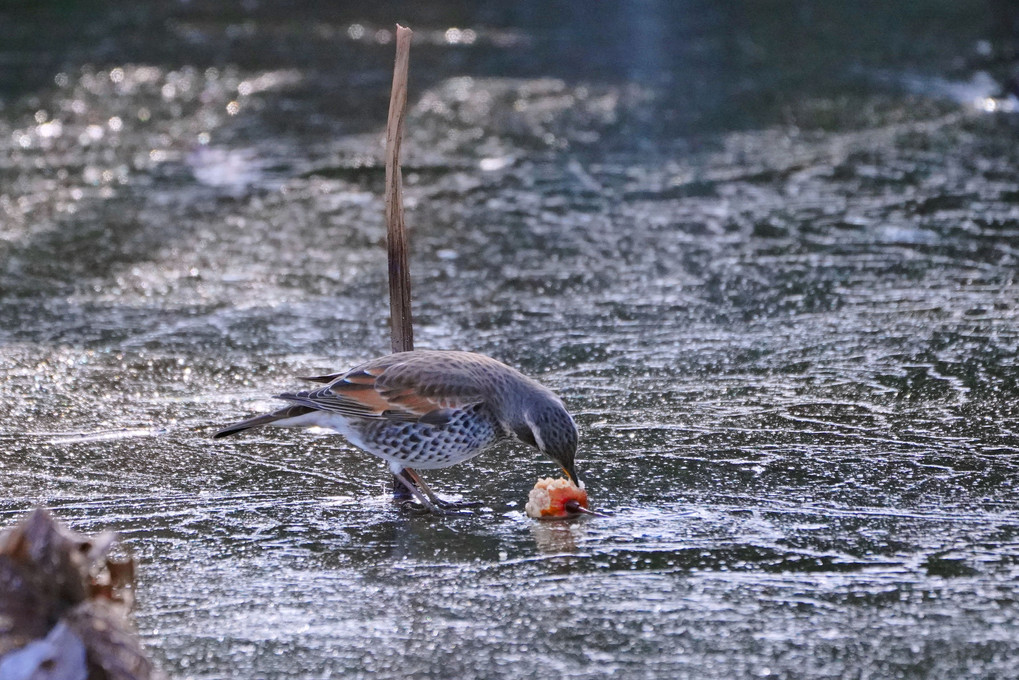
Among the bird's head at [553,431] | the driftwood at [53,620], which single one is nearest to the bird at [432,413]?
the bird's head at [553,431]

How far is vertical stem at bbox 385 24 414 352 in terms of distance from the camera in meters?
4.57

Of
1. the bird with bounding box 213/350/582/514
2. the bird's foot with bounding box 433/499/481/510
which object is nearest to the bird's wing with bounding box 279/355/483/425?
the bird with bounding box 213/350/582/514

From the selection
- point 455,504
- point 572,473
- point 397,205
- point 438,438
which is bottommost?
point 455,504

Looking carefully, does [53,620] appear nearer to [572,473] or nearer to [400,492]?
[400,492]

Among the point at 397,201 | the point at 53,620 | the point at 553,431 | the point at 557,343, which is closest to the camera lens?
the point at 53,620

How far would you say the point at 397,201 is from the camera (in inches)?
183

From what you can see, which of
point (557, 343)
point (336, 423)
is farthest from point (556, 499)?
point (557, 343)

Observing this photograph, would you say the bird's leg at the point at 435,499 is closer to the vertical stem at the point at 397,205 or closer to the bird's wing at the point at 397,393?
the vertical stem at the point at 397,205

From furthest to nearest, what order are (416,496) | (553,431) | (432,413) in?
(416,496), (432,413), (553,431)

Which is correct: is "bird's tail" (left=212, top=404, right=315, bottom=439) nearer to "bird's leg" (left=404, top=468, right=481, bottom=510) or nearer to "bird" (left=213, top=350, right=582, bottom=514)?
"bird" (left=213, top=350, right=582, bottom=514)

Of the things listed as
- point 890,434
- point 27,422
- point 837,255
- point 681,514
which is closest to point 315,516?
point 681,514

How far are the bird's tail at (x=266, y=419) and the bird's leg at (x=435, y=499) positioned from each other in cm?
44

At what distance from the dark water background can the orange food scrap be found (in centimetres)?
9

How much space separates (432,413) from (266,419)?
61 cm
